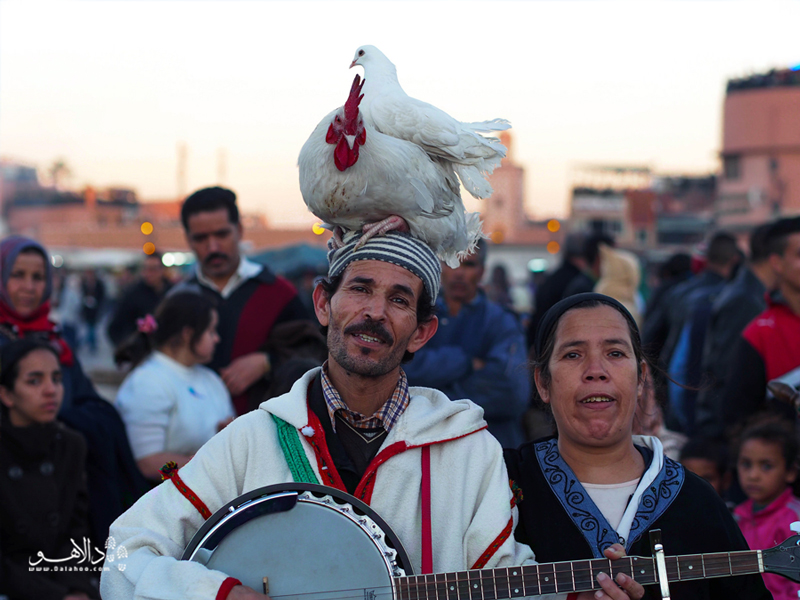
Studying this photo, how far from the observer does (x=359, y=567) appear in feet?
6.67

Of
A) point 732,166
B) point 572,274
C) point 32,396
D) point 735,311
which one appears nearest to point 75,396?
point 32,396

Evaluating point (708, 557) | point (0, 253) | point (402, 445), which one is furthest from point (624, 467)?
point (0, 253)

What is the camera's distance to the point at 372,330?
7.31ft

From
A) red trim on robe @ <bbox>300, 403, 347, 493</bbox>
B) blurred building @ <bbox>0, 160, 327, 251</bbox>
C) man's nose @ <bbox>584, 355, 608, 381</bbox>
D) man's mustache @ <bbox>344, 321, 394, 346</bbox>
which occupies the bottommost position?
red trim on robe @ <bbox>300, 403, 347, 493</bbox>

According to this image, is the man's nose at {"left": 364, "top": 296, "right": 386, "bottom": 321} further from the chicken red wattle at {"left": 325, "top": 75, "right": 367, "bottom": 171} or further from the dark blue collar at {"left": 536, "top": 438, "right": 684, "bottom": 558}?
the dark blue collar at {"left": 536, "top": 438, "right": 684, "bottom": 558}

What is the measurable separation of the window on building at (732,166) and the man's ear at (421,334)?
3912 cm

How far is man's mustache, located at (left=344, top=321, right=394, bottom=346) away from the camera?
2.22 metres

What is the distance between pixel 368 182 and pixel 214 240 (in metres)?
2.27

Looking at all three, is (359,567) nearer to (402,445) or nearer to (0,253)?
(402,445)

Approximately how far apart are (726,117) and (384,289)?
40040 millimetres

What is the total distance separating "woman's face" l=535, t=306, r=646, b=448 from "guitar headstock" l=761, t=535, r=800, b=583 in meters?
0.48

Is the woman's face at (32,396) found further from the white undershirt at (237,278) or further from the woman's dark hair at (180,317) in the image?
the white undershirt at (237,278)

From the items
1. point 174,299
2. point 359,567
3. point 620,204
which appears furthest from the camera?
point 620,204

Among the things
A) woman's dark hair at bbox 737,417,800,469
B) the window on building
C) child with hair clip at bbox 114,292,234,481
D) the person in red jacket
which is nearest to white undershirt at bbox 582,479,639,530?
woman's dark hair at bbox 737,417,800,469
